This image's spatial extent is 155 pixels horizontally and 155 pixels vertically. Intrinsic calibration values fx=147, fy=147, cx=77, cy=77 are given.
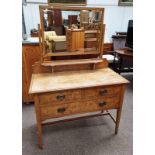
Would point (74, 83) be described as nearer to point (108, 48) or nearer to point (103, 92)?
point (103, 92)

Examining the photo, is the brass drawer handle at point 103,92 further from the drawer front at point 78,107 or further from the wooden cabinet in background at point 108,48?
the wooden cabinet in background at point 108,48

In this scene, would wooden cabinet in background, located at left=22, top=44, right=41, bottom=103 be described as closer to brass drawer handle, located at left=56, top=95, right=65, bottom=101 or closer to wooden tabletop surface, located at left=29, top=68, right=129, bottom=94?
wooden tabletop surface, located at left=29, top=68, right=129, bottom=94

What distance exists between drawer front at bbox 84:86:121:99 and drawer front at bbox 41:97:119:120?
6 cm

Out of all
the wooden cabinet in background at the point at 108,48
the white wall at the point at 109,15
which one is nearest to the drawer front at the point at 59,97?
the white wall at the point at 109,15

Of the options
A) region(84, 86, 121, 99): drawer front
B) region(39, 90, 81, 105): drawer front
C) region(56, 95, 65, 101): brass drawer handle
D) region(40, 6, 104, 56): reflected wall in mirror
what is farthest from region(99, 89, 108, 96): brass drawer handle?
region(40, 6, 104, 56): reflected wall in mirror

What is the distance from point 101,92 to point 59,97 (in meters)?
0.47

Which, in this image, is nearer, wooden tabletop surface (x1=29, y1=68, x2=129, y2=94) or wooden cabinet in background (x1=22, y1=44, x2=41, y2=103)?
wooden tabletop surface (x1=29, y1=68, x2=129, y2=94)

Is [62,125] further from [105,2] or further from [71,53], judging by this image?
[105,2]

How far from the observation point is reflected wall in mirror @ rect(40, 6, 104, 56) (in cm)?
162

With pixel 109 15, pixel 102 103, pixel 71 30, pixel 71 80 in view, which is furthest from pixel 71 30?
pixel 109 15

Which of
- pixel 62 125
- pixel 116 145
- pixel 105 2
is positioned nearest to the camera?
pixel 116 145
